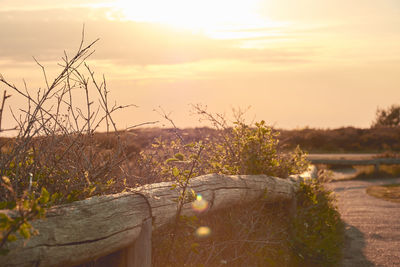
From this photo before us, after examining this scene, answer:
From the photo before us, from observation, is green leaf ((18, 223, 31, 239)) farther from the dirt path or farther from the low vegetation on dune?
the dirt path

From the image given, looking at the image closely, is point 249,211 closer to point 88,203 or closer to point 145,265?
point 145,265

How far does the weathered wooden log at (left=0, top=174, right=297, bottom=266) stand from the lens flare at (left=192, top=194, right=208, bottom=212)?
51mm

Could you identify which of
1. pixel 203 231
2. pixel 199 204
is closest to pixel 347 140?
pixel 203 231

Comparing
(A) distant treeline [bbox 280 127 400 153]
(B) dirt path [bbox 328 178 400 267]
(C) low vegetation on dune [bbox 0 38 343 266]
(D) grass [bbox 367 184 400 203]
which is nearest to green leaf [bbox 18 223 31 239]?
(C) low vegetation on dune [bbox 0 38 343 266]

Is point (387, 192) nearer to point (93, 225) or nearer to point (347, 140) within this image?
point (93, 225)

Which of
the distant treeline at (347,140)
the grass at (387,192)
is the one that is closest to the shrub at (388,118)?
the distant treeline at (347,140)

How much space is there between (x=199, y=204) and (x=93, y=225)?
1.56 m

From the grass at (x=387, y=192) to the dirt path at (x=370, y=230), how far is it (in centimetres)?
36

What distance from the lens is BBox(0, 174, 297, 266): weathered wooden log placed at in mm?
2535

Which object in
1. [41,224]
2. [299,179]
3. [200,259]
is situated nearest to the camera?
[41,224]

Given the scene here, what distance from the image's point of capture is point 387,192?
15.6 metres

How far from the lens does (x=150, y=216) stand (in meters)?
3.49

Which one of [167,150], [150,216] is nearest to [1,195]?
[150,216]

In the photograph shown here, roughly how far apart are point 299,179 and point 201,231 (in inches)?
122
